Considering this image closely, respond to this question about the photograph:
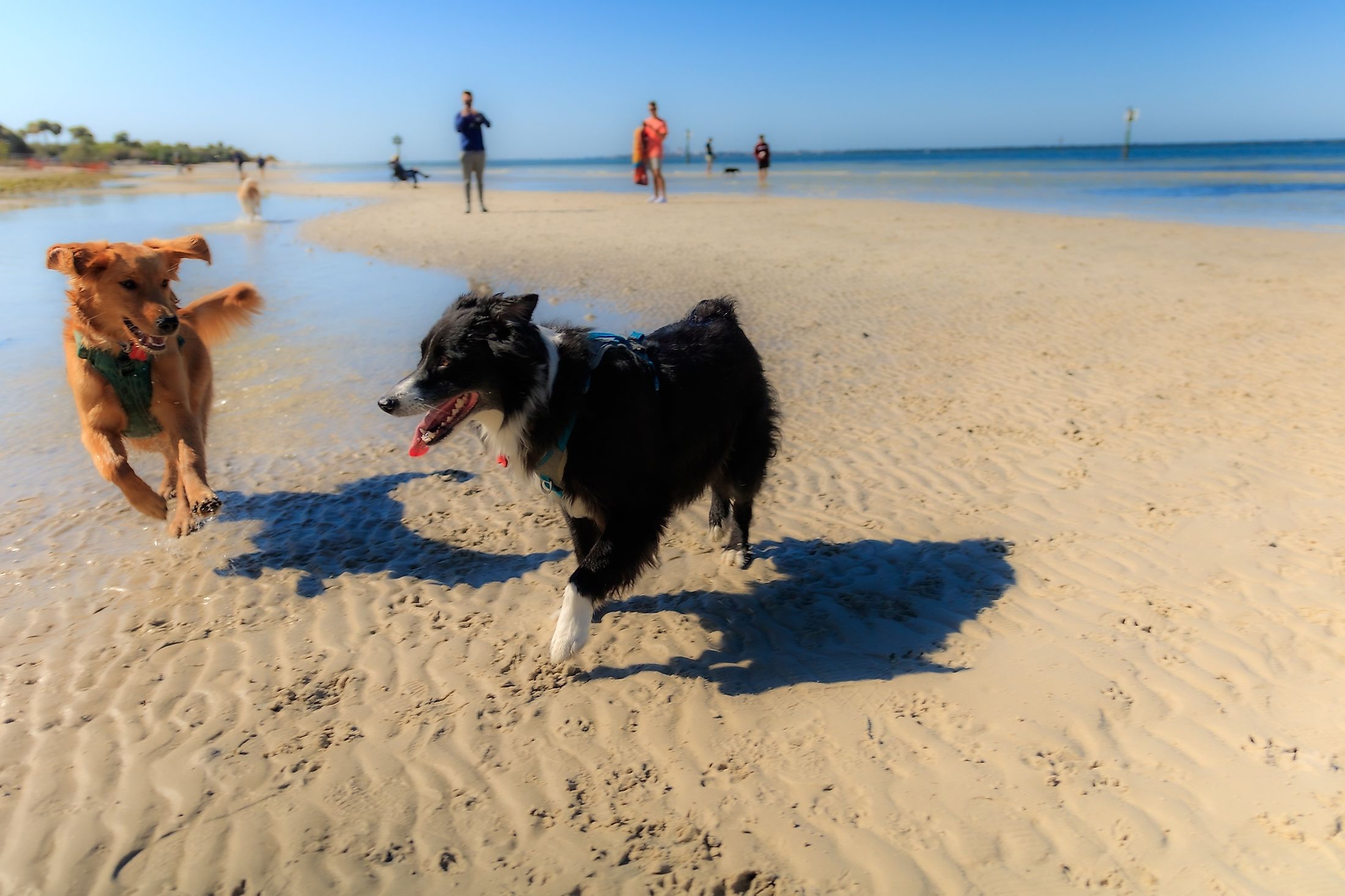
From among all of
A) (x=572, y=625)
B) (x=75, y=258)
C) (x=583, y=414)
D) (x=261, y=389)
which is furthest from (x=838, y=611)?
(x=261, y=389)

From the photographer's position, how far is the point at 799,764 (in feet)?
10.4

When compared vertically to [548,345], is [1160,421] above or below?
below

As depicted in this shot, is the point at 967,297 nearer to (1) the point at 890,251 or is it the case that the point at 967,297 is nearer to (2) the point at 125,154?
(1) the point at 890,251

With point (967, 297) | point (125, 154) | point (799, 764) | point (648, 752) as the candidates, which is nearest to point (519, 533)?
point (648, 752)

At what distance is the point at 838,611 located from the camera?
4293mm

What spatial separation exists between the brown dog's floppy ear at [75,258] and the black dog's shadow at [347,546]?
169 cm

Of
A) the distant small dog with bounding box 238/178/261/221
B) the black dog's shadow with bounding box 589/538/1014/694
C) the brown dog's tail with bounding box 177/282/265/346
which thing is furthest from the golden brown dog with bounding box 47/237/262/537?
the distant small dog with bounding box 238/178/261/221

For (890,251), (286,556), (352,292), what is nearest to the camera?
(286,556)

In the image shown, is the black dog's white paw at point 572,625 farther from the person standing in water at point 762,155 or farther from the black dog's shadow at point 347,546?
the person standing in water at point 762,155

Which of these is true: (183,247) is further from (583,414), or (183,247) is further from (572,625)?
(572,625)

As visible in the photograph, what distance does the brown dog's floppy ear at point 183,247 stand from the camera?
17.5 feet

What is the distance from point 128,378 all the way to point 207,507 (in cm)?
97

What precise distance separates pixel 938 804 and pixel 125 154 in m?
99.8

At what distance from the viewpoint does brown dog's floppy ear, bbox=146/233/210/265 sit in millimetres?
5320
